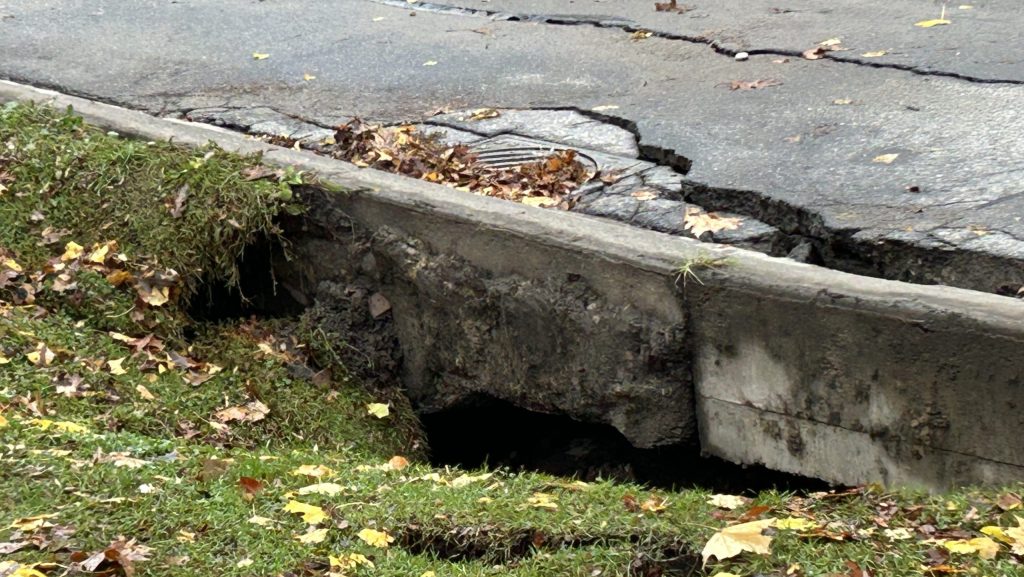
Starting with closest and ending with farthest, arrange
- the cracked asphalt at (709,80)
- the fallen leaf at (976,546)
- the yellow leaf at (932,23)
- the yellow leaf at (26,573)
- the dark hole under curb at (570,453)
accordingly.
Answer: the yellow leaf at (26,573) < the fallen leaf at (976,546) < the dark hole under curb at (570,453) < the cracked asphalt at (709,80) < the yellow leaf at (932,23)

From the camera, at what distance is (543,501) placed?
3949 mm

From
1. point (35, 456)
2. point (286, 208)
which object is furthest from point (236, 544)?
point (286, 208)

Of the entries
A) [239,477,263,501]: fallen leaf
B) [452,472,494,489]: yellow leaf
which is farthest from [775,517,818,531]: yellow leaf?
[239,477,263,501]: fallen leaf

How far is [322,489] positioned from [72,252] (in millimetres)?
2002

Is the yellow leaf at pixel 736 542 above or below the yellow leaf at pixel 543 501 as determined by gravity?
above

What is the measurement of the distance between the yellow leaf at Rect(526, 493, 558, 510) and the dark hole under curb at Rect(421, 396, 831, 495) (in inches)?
23.9

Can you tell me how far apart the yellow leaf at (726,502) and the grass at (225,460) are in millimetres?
12

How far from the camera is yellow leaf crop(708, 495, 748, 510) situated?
387 centimetres

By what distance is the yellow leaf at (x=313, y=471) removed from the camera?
13.6 ft

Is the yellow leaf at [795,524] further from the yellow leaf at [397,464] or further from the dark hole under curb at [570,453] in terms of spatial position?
the yellow leaf at [397,464]

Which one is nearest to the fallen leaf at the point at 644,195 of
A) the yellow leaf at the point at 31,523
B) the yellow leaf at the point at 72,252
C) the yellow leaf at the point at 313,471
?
the yellow leaf at the point at 313,471

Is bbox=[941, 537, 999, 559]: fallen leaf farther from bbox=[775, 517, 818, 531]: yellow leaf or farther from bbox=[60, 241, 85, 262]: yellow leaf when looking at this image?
bbox=[60, 241, 85, 262]: yellow leaf

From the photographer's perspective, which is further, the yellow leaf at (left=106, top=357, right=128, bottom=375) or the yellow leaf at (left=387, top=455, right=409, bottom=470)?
the yellow leaf at (left=106, top=357, right=128, bottom=375)

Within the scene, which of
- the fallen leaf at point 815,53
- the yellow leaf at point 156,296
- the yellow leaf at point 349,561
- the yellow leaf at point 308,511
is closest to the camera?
the yellow leaf at point 349,561
